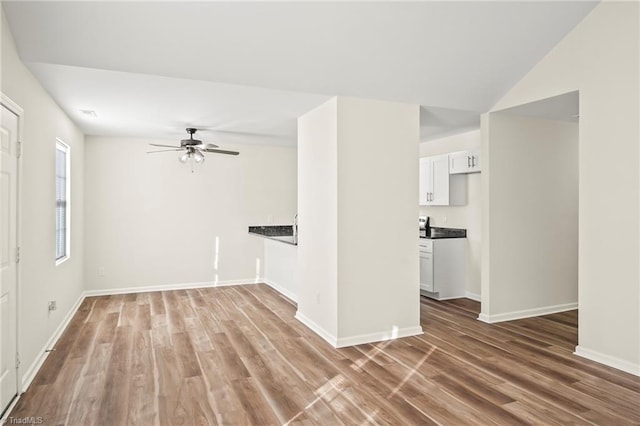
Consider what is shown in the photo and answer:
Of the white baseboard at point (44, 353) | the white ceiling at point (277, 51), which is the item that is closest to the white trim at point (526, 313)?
the white ceiling at point (277, 51)

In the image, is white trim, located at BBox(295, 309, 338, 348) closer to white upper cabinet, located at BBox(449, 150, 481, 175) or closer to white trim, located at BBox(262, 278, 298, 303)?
white trim, located at BBox(262, 278, 298, 303)

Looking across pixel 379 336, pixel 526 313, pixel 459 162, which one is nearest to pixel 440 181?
pixel 459 162

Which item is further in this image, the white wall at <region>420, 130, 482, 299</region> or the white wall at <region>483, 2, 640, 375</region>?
the white wall at <region>420, 130, 482, 299</region>

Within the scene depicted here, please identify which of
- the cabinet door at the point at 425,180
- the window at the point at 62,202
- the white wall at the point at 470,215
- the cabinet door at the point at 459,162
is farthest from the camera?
the cabinet door at the point at 425,180

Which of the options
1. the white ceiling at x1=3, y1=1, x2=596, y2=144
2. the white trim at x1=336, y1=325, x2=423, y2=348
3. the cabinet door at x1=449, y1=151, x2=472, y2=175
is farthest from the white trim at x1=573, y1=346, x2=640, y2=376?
the cabinet door at x1=449, y1=151, x2=472, y2=175

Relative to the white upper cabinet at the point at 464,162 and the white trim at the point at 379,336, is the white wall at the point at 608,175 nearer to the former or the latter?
the white trim at the point at 379,336

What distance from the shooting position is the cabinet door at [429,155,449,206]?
637 cm

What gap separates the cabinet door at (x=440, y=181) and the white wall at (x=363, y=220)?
2042 millimetres

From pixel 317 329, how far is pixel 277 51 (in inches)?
110

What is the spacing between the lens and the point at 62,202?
5062mm

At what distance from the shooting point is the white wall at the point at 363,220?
415 centimetres

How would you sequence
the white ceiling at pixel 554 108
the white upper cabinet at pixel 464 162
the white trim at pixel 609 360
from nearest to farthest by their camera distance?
1. the white trim at pixel 609 360
2. the white ceiling at pixel 554 108
3. the white upper cabinet at pixel 464 162

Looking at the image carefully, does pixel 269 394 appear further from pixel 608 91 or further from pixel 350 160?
pixel 608 91

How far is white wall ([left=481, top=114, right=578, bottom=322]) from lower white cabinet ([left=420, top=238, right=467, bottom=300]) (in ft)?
3.87
